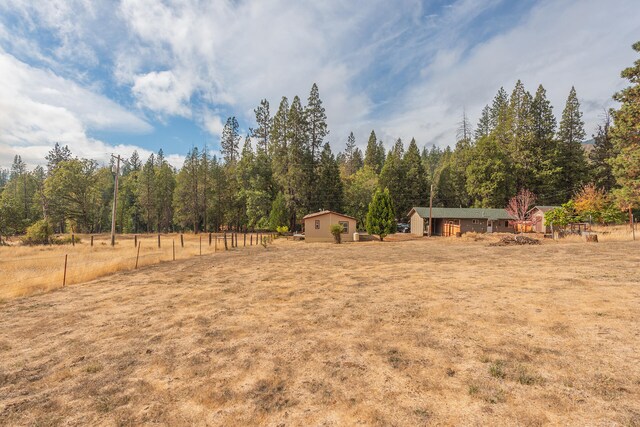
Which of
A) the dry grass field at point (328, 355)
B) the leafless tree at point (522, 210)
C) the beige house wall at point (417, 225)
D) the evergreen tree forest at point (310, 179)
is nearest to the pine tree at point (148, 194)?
the evergreen tree forest at point (310, 179)

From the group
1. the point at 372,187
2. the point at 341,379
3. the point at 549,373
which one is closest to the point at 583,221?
the point at 372,187

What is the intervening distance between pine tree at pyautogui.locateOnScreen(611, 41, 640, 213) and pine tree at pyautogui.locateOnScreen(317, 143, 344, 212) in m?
35.6

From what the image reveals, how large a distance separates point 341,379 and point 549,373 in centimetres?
329

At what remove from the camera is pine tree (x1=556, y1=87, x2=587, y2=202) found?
1953 inches

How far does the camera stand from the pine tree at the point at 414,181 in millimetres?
57875

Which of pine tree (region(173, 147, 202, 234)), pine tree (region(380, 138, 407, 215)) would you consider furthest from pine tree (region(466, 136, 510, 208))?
pine tree (region(173, 147, 202, 234))

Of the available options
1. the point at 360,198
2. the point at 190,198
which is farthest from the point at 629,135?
the point at 190,198

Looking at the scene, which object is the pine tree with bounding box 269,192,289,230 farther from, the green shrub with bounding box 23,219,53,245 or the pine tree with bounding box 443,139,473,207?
the pine tree with bounding box 443,139,473,207

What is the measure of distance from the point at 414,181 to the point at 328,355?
57176 mm

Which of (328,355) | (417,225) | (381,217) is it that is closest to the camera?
(328,355)

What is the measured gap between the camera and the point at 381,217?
36.0 m

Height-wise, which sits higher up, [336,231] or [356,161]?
[356,161]

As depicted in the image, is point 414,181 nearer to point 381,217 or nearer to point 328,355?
point 381,217

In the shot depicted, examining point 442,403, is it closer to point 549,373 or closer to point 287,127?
point 549,373
